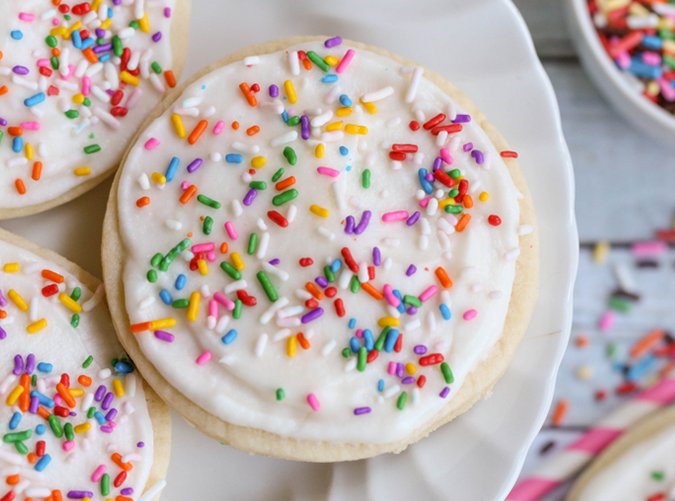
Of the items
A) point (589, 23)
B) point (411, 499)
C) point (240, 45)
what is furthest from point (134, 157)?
point (589, 23)

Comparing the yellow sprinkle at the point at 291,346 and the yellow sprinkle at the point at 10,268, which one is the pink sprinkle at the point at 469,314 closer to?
the yellow sprinkle at the point at 291,346

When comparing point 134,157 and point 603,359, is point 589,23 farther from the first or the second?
point 134,157

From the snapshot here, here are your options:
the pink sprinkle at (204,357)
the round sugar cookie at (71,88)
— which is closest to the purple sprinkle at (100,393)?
the pink sprinkle at (204,357)

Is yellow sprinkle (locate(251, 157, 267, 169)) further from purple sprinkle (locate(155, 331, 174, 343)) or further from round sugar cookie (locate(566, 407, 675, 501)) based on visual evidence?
round sugar cookie (locate(566, 407, 675, 501))

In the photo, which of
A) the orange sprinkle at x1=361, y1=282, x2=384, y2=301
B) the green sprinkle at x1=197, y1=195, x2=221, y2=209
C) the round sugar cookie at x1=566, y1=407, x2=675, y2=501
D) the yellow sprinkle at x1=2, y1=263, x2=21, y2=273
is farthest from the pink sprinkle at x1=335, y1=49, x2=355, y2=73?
the round sugar cookie at x1=566, y1=407, x2=675, y2=501

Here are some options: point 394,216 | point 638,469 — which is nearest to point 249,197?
point 394,216

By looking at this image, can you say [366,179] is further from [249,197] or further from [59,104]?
[59,104]
